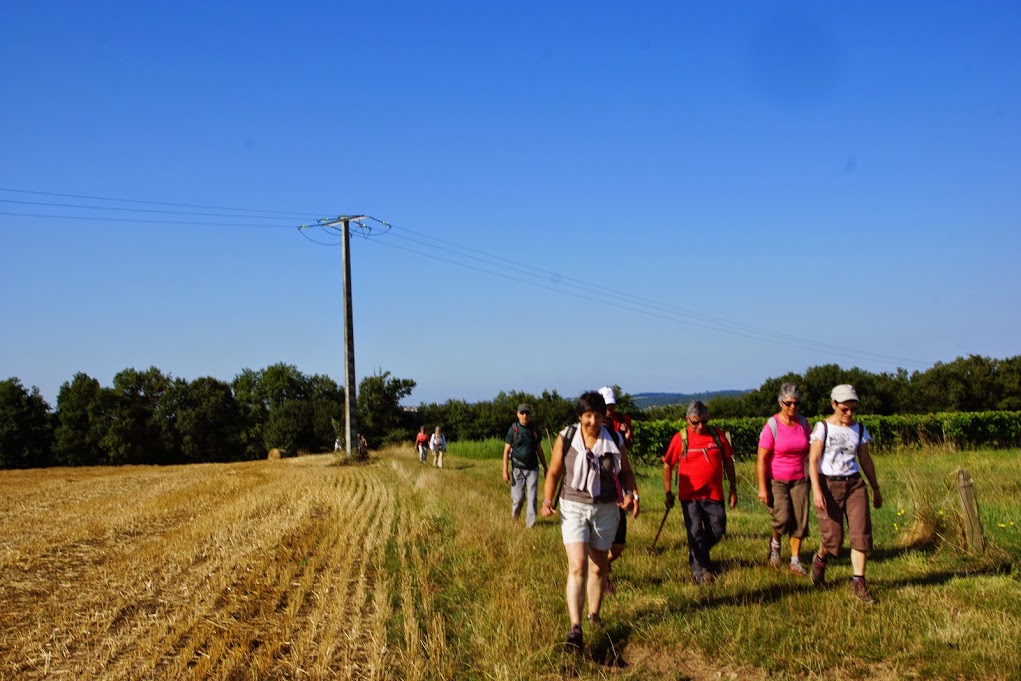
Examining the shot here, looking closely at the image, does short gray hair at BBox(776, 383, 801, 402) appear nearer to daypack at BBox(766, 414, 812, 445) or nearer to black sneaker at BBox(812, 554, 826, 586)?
daypack at BBox(766, 414, 812, 445)

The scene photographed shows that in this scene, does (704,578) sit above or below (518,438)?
below

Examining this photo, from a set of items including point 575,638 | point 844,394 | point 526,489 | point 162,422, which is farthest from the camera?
point 162,422

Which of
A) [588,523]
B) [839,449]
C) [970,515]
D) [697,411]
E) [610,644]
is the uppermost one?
[697,411]

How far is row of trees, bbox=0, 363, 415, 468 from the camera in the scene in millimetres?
61219

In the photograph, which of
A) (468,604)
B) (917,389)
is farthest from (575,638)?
(917,389)

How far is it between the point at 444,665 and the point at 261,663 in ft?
4.28

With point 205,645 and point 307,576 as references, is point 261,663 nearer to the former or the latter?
point 205,645

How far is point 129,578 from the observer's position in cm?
870

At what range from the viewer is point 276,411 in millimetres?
70375

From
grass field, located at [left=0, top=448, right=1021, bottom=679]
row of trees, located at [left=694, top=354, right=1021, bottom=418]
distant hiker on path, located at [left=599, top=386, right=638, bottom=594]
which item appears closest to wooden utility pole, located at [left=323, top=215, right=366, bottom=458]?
grass field, located at [left=0, top=448, right=1021, bottom=679]

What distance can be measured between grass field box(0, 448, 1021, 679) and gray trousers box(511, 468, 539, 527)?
0.52 meters

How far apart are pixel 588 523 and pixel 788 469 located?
3.01 metres

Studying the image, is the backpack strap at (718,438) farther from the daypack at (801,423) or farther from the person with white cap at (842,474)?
the person with white cap at (842,474)

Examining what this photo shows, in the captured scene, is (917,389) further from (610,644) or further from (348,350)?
(610,644)
